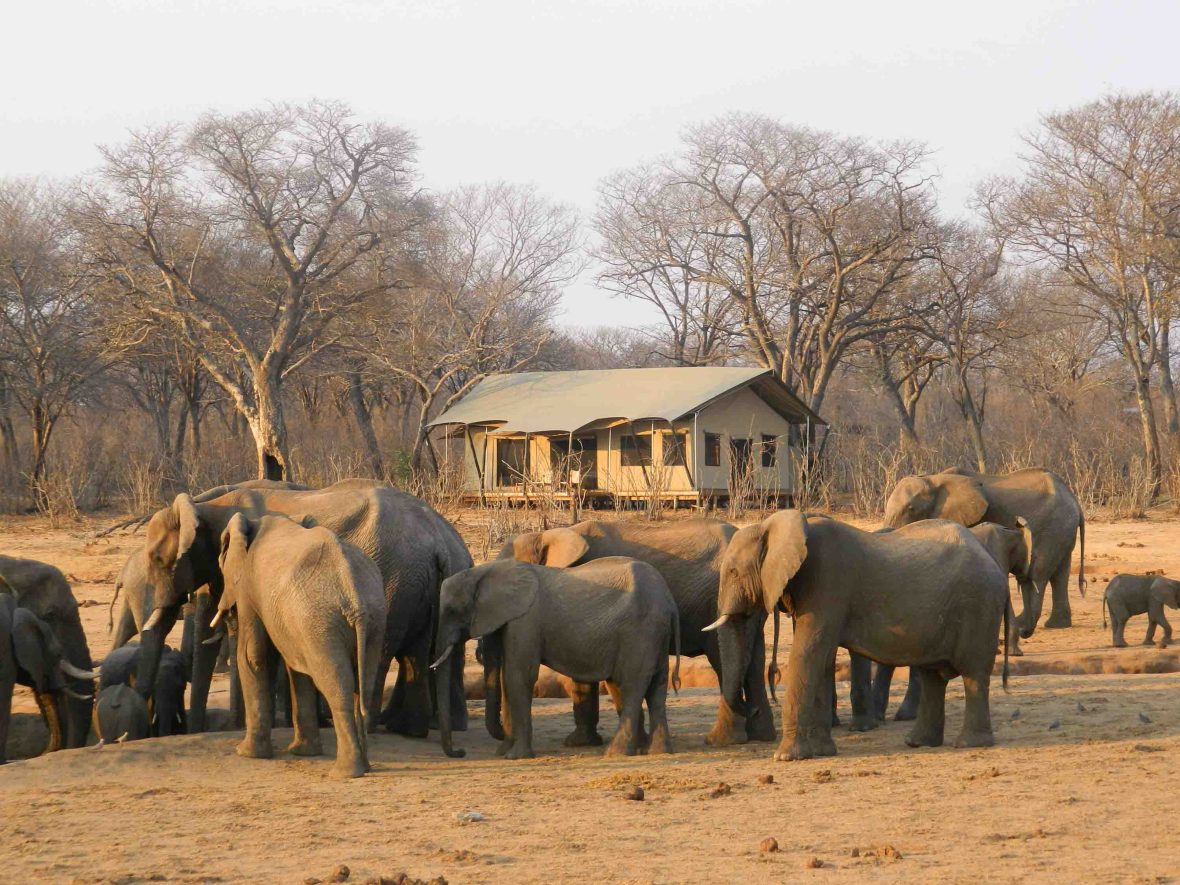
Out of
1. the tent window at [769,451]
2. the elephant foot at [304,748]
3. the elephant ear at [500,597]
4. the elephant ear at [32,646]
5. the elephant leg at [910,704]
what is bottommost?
the elephant leg at [910,704]

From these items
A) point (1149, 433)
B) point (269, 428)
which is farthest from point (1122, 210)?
point (269, 428)

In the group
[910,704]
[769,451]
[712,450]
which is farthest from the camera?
[769,451]

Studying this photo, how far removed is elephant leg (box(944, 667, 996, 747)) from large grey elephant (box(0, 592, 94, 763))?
5893 millimetres

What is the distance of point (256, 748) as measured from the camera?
945 centimetres

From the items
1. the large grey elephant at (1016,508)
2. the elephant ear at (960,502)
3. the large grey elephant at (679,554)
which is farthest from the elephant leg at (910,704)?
the elephant ear at (960,502)

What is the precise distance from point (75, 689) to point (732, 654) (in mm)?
4829

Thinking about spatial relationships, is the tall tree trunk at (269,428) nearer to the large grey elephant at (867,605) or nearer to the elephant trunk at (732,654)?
the elephant trunk at (732,654)

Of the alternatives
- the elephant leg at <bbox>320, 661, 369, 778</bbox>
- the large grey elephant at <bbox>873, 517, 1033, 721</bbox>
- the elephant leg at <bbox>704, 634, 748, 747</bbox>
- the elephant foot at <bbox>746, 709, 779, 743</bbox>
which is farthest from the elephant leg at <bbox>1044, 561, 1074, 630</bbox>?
the elephant leg at <bbox>320, 661, 369, 778</bbox>

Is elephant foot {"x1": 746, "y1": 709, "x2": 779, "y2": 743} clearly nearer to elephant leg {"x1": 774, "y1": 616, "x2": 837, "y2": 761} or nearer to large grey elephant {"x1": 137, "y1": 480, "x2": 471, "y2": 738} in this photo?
elephant leg {"x1": 774, "y1": 616, "x2": 837, "y2": 761}

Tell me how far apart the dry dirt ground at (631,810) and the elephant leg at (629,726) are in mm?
203

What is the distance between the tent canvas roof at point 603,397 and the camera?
38906 millimetres

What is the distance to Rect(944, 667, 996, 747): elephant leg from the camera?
31.8ft

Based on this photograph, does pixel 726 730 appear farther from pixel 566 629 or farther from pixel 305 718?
pixel 305 718

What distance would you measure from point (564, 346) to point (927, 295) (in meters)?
22.3
